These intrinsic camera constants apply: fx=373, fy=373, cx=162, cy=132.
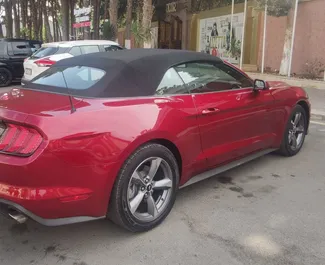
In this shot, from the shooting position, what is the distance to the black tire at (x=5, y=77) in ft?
44.2

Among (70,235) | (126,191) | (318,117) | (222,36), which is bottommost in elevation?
(70,235)

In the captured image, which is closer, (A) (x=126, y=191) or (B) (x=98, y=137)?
(B) (x=98, y=137)

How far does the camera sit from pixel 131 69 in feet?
11.0

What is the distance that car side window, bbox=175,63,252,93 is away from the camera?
3729 mm

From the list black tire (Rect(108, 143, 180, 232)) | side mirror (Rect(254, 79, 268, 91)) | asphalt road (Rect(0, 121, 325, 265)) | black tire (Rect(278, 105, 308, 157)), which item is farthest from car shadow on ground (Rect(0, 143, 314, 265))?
black tire (Rect(278, 105, 308, 157))

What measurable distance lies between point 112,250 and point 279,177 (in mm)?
2447

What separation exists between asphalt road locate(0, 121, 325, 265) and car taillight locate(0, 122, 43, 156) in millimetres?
856

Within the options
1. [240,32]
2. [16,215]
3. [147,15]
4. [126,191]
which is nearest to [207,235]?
[126,191]

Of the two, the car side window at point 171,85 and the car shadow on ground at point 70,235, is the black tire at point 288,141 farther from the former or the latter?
the car side window at point 171,85

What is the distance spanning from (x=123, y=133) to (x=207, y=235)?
1140mm

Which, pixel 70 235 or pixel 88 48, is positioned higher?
pixel 88 48

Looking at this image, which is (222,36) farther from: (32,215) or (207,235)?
(32,215)

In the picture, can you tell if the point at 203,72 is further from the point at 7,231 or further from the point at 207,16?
the point at 207,16

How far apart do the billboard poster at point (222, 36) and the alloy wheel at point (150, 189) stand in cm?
1506
